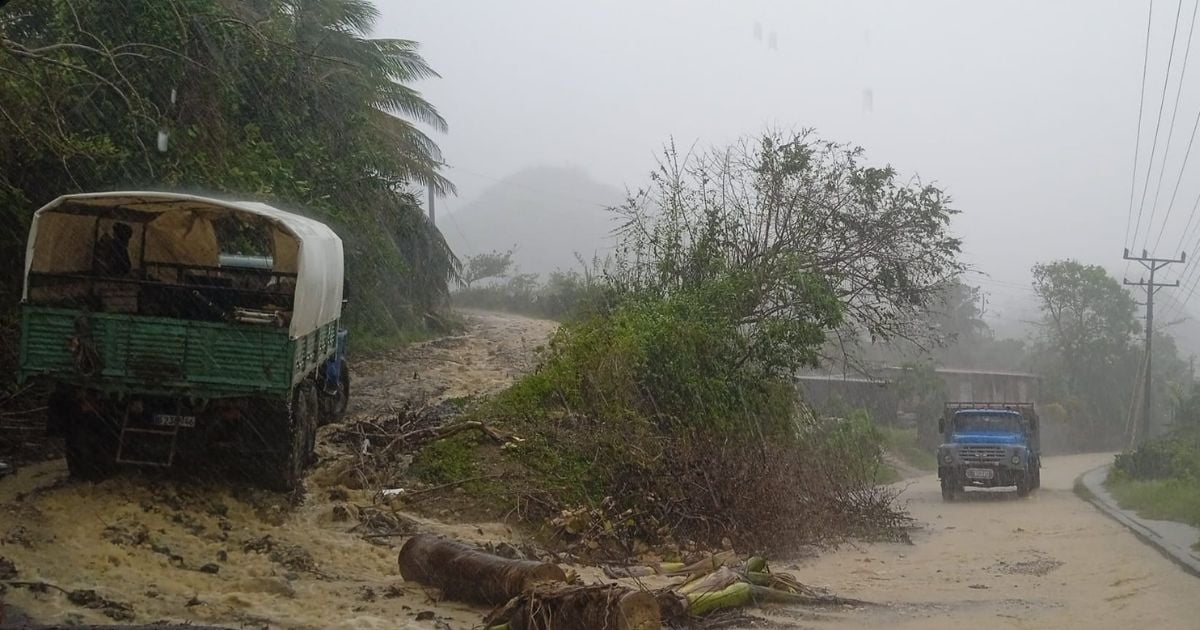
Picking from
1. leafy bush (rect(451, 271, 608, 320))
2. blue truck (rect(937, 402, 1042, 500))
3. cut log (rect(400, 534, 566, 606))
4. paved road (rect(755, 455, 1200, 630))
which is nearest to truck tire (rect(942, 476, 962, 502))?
blue truck (rect(937, 402, 1042, 500))

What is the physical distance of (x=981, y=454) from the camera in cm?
2509

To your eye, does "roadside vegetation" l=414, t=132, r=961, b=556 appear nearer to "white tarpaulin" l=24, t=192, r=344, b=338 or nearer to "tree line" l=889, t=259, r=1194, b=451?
"white tarpaulin" l=24, t=192, r=344, b=338

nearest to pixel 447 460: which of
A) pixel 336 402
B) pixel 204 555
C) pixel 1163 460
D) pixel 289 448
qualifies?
Answer: pixel 289 448

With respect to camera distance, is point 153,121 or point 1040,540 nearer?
point 153,121

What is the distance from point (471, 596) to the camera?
325 inches

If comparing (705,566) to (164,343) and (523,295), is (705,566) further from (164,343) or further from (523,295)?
(523,295)

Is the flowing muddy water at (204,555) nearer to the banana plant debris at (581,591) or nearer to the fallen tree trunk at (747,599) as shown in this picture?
the banana plant debris at (581,591)

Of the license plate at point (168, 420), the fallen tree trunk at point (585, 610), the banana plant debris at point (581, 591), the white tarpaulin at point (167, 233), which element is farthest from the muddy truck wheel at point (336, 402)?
the fallen tree trunk at point (585, 610)

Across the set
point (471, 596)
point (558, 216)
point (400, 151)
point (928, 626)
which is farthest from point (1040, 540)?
point (558, 216)

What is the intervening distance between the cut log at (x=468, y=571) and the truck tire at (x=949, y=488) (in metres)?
18.7

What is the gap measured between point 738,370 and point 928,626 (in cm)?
901

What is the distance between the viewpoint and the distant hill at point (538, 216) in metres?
139

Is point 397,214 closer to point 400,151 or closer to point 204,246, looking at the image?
point 400,151

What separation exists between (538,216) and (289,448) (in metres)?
144
